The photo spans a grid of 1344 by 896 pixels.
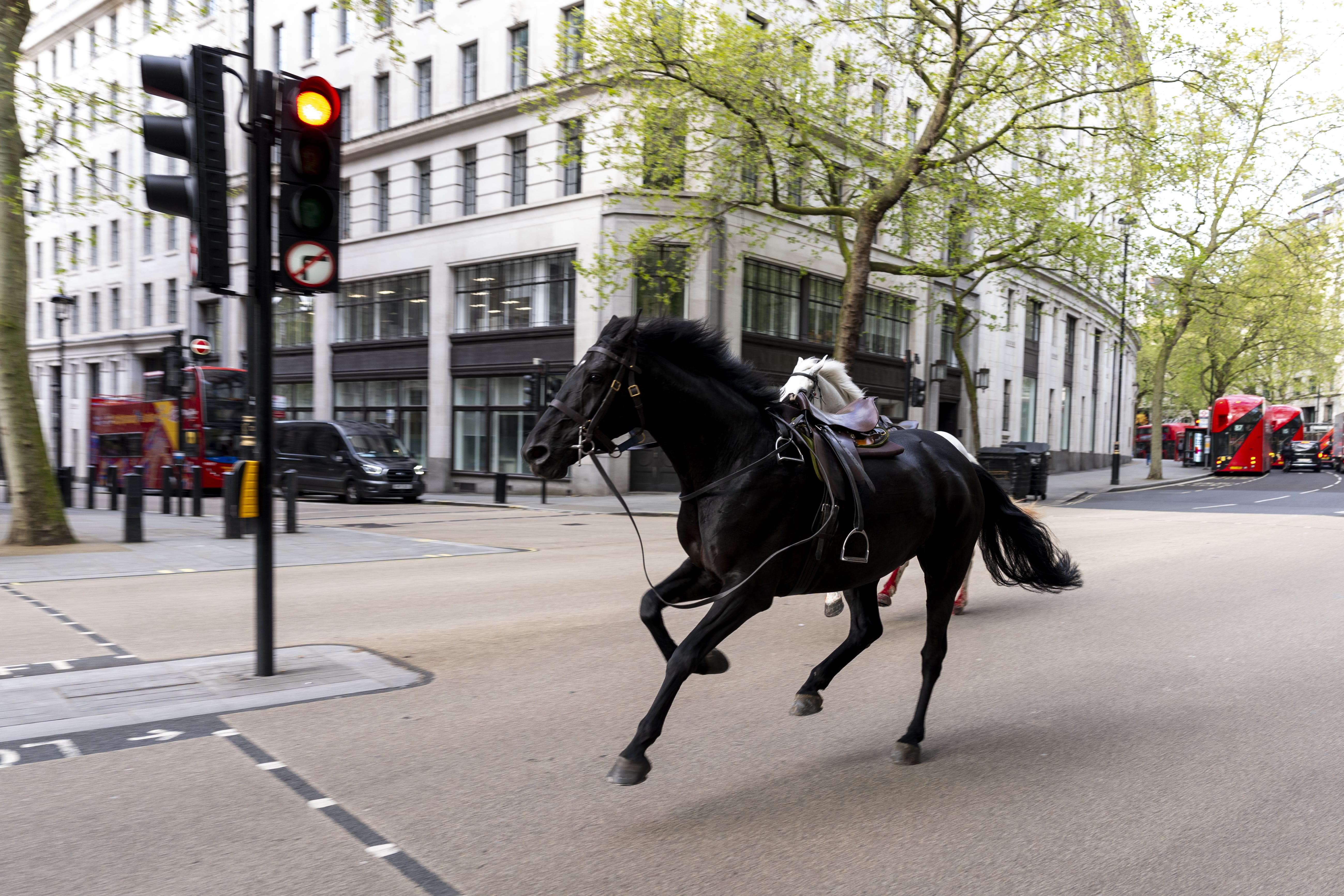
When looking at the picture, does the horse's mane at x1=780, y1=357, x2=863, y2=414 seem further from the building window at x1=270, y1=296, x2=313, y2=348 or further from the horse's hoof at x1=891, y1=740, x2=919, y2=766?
the building window at x1=270, y1=296, x2=313, y2=348

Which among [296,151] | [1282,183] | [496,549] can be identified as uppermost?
[1282,183]

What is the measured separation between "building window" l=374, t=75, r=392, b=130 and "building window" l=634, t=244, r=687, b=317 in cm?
1258

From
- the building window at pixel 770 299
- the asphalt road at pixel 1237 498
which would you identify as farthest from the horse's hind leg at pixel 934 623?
the building window at pixel 770 299

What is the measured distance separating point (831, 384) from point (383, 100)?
99.9 feet

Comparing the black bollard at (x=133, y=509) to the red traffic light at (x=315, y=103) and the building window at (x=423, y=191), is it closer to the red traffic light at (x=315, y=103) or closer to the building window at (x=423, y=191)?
the red traffic light at (x=315, y=103)

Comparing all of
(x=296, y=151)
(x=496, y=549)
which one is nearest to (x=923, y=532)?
(x=296, y=151)

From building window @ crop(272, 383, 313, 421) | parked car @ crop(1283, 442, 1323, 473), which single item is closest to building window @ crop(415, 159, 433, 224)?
building window @ crop(272, 383, 313, 421)

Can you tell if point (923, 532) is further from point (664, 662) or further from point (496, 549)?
point (496, 549)

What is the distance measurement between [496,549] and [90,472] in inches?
505

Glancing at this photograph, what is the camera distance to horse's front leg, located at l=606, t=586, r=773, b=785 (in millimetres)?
3617

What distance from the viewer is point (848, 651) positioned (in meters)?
4.83

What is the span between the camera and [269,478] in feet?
18.6

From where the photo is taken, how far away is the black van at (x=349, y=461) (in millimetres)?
23438

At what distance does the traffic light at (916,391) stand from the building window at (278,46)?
2595cm
